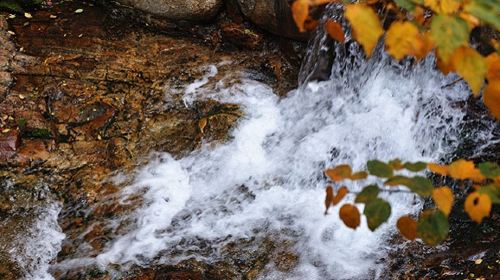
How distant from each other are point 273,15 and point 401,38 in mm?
3661

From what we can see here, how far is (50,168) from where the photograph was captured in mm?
4504

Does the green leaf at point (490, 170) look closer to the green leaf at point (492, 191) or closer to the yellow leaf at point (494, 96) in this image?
the green leaf at point (492, 191)

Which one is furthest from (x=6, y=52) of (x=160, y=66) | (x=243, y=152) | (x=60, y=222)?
(x=243, y=152)

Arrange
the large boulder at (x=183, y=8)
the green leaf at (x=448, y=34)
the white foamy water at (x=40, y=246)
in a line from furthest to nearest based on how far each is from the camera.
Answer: the large boulder at (x=183, y=8) < the white foamy water at (x=40, y=246) < the green leaf at (x=448, y=34)

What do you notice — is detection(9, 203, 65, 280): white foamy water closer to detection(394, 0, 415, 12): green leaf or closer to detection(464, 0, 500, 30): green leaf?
detection(394, 0, 415, 12): green leaf

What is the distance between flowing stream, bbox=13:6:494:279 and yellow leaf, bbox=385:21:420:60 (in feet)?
6.44

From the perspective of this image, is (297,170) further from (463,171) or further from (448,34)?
(448,34)

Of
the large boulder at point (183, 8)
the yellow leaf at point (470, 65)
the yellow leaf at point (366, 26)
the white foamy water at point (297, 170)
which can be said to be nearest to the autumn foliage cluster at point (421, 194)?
the yellow leaf at point (470, 65)

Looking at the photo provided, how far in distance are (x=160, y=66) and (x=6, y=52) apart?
1.68m

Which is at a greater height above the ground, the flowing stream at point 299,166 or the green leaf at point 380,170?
the green leaf at point 380,170

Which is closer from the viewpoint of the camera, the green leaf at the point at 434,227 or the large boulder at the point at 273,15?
the green leaf at the point at 434,227

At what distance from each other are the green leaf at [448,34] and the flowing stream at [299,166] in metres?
2.13

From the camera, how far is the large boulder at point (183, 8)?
5.96 m

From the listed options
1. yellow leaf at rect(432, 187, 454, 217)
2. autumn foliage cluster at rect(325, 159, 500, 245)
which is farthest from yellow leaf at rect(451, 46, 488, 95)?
yellow leaf at rect(432, 187, 454, 217)
